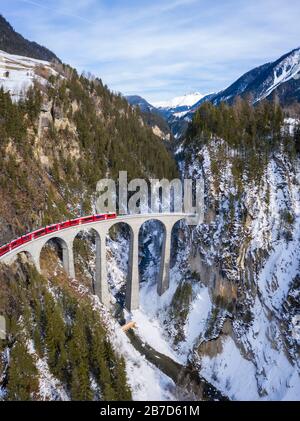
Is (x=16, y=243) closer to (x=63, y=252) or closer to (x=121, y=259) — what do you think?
(x=63, y=252)

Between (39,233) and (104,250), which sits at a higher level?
(39,233)

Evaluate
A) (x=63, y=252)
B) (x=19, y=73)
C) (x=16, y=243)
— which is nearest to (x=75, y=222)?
(x=63, y=252)

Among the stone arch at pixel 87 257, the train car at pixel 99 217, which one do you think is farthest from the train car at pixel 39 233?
the train car at pixel 99 217

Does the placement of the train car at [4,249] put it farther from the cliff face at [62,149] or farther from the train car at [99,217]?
the train car at [99,217]

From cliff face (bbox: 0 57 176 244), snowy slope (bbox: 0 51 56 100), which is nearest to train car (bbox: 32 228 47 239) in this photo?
cliff face (bbox: 0 57 176 244)

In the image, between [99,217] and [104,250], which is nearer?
[99,217]

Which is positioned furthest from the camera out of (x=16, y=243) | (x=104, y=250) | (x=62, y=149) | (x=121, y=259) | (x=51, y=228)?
(x=121, y=259)

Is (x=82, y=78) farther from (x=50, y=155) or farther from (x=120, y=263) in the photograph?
(x=120, y=263)
